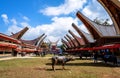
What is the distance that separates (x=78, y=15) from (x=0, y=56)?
24489mm

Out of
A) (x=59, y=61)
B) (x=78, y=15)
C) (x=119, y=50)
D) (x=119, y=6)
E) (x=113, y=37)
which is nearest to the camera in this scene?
(x=59, y=61)

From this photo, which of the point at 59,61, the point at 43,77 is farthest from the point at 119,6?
the point at 43,77

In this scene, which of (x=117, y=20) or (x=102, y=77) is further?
(x=117, y=20)

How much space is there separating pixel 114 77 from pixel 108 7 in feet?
64.5

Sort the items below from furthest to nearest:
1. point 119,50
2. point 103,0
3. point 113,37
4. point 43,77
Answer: point 113,37
point 119,50
point 103,0
point 43,77

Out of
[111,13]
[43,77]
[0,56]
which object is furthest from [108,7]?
[0,56]

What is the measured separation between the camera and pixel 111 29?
60688 millimetres

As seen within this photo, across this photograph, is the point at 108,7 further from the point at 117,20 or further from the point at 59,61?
the point at 59,61

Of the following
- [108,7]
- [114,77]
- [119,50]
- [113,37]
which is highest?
[108,7]

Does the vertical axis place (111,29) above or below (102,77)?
above

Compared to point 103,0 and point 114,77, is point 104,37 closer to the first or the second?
point 103,0

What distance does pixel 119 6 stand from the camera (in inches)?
1227

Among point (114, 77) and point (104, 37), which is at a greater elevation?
point (104, 37)

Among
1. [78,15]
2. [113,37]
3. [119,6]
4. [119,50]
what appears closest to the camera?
[119,6]
